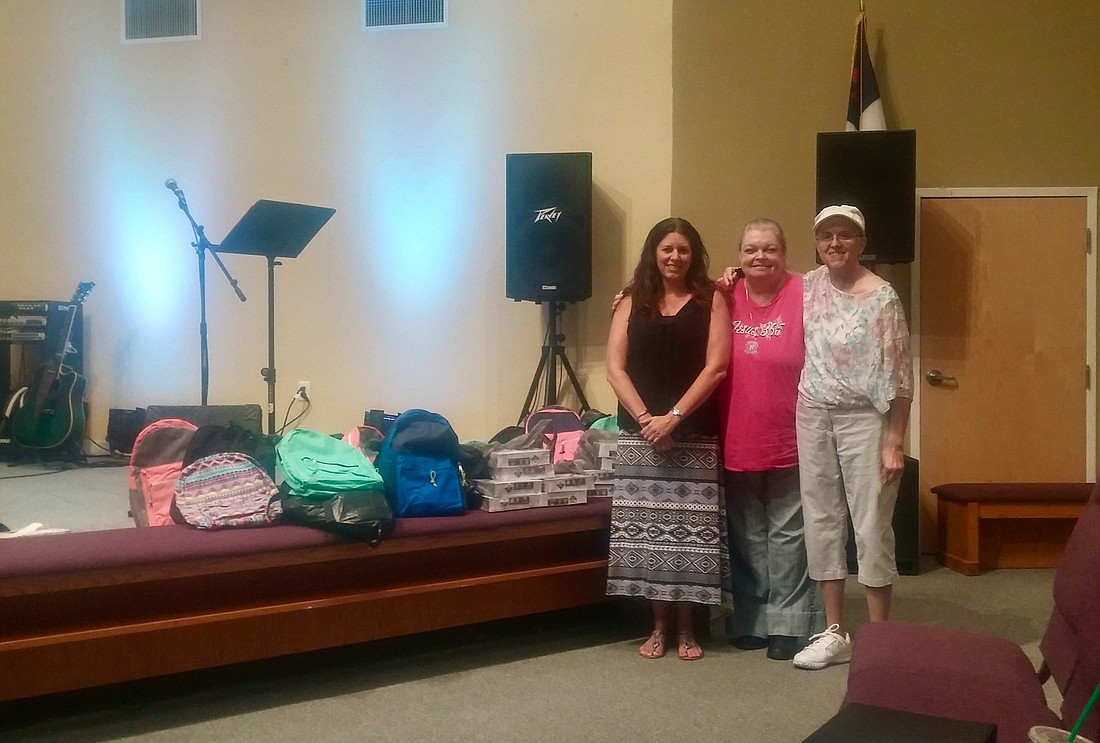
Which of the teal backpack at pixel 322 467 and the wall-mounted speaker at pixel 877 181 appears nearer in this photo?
the teal backpack at pixel 322 467

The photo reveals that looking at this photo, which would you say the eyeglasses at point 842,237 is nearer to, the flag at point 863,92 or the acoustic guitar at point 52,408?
the flag at point 863,92

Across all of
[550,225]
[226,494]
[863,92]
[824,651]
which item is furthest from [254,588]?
[863,92]

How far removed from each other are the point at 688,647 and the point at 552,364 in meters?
2.23

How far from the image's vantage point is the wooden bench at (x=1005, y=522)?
364cm

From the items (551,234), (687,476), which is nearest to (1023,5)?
(551,234)

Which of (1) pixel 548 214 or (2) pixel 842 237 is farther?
(1) pixel 548 214

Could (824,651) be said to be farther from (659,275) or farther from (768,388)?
(659,275)

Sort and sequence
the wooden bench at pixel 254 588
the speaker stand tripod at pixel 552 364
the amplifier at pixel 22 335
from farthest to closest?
the amplifier at pixel 22 335 < the speaker stand tripod at pixel 552 364 < the wooden bench at pixel 254 588

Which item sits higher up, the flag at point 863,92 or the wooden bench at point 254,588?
the flag at point 863,92

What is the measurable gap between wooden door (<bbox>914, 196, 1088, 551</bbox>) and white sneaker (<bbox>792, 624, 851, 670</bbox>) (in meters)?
1.74

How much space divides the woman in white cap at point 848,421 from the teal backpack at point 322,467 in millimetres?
1274

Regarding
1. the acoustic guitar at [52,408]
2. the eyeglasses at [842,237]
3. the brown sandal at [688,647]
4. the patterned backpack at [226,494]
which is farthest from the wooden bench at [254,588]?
the acoustic guitar at [52,408]

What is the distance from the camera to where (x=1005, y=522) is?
3789 mm

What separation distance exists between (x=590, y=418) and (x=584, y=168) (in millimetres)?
1313
